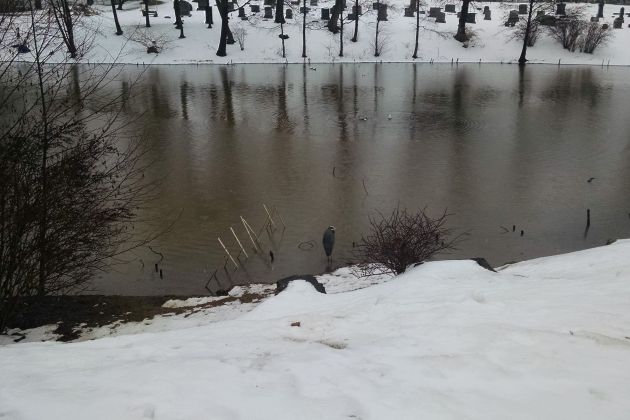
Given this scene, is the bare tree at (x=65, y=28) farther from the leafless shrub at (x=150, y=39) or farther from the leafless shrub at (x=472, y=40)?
the leafless shrub at (x=472, y=40)

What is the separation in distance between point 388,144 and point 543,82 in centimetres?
2313

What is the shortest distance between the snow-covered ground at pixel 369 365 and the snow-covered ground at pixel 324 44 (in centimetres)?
4517

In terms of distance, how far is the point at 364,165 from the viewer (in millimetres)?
20016

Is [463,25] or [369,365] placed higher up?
[463,25]

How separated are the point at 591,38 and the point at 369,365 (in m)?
56.2

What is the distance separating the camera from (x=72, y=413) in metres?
4.27

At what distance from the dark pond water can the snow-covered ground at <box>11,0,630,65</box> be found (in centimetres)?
1294

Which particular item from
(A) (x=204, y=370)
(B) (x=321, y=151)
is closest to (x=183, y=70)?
(B) (x=321, y=151)

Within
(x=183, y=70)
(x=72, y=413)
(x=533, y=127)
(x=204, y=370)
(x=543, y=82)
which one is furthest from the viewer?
(x=183, y=70)

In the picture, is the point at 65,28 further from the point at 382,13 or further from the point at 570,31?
the point at 570,31

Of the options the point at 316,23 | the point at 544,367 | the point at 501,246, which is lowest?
the point at 501,246

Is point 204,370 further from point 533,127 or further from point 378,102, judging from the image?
point 378,102

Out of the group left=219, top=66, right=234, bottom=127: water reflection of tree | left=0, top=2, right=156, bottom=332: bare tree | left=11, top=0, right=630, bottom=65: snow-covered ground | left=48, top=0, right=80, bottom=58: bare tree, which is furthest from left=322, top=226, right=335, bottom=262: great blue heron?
left=11, top=0, right=630, bottom=65: snow-covered ground

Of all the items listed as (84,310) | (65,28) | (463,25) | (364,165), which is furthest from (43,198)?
(463,25)
